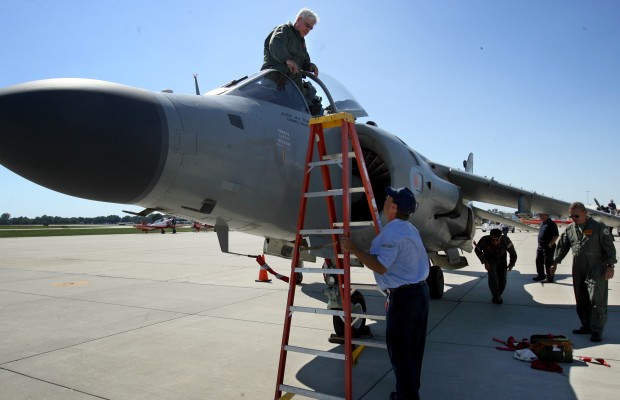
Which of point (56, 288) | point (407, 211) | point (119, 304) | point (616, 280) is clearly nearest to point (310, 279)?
point (119, 304)

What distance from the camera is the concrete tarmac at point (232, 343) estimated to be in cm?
374

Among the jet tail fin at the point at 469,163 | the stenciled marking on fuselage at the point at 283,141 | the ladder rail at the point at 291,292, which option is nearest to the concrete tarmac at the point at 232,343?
the ladder rail at the point at 291,292

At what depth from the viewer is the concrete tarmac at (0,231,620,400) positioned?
374 centimetres

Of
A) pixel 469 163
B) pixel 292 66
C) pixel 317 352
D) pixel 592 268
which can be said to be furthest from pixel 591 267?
pixel 469 163

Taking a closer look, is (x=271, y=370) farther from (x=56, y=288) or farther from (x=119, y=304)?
(x=56, y=288)

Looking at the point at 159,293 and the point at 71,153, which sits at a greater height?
the point at 71,153

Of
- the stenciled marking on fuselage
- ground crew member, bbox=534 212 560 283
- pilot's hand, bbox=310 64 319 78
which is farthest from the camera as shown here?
ground crew member, bbox=534 212 560 283

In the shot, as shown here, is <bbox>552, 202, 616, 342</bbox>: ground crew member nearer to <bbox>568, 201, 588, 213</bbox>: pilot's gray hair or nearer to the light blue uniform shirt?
<bbox>568, 201, 588, 213</bbox>: pilot's gray hair

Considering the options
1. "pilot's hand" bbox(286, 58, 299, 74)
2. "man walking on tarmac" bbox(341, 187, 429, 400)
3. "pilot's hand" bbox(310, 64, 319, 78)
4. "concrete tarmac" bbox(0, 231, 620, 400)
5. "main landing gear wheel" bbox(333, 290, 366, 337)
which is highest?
"pilot's hand" bbox(310, 64, 319, 78)

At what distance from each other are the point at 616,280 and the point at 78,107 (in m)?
12.4

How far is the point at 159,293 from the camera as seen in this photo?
8633 millimetres

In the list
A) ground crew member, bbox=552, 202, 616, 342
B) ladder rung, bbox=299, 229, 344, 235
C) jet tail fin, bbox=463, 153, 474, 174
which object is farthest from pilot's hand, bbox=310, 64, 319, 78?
jet tail fin, bbox=463, 153, 474, 174

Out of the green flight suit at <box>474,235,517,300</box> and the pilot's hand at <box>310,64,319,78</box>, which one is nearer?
the pilot's hand at <box>310,64,319,78</box>

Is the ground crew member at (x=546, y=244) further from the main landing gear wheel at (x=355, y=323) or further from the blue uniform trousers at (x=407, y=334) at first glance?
the blue uniform trousers at (x=407, y=334)
